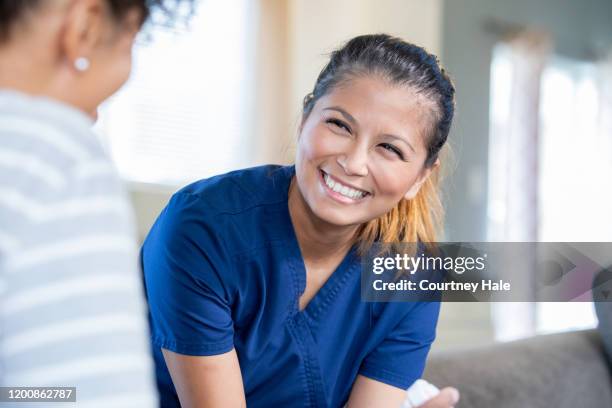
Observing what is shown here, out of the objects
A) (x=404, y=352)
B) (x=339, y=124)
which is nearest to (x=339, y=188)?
(x=339, y=124)

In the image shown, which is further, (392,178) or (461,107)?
(461,107)

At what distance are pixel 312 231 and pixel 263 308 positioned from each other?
0.16 metres

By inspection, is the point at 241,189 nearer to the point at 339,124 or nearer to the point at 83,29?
the point at 339,124

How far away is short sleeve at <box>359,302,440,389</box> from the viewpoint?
4.25 ft

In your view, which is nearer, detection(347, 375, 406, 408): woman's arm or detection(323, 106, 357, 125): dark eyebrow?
detection(323, 106, 357, 125): dark eyebrow

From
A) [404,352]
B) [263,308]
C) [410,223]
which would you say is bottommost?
[404,352]

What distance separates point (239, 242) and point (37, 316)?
0.64 m

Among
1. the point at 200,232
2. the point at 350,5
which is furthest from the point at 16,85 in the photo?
the point at 350,5

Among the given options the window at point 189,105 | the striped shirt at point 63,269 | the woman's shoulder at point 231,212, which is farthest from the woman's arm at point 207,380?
the window at point 189,105

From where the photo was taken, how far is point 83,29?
616 millimetres

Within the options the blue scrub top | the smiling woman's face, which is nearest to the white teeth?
the smiling woman's face

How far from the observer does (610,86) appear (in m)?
4.83

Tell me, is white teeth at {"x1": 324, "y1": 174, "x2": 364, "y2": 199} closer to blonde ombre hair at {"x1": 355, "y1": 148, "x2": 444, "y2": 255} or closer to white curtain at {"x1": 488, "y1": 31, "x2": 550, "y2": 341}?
blonde ombre hair at {"x1": 355, "y1": 148, "x2": 444, "y2": 255}

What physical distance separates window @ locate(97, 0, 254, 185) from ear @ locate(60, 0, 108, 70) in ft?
7.76
